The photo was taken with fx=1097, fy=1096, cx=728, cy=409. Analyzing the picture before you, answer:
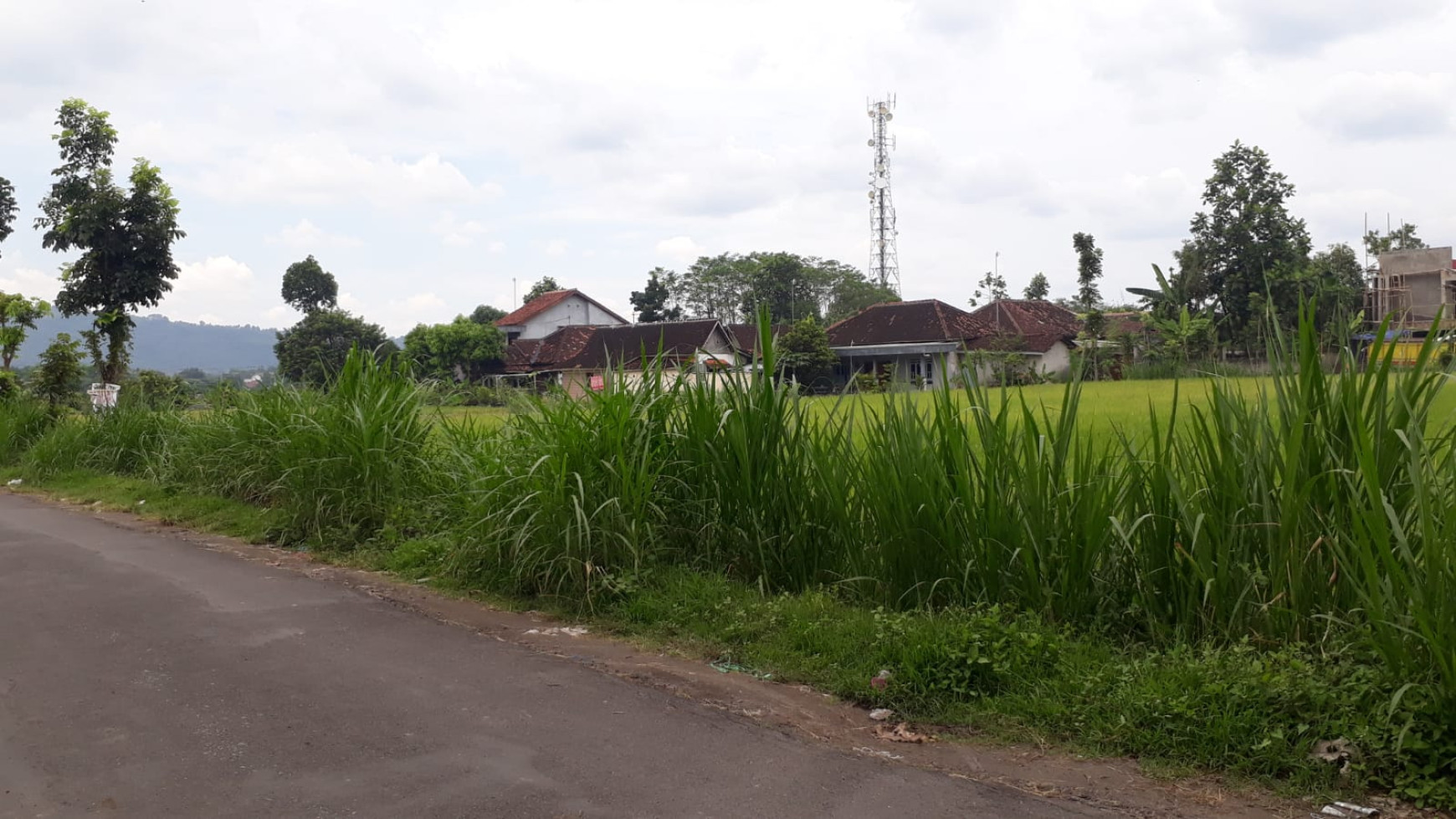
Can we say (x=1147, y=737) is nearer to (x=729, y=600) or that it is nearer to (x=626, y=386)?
(x=729, y=600)

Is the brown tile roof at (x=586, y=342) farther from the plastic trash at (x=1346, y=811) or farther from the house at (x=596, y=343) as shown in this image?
the plastic trash at (x=1346, y=811)

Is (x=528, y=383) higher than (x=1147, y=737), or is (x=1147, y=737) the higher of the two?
(x=528, y=383)

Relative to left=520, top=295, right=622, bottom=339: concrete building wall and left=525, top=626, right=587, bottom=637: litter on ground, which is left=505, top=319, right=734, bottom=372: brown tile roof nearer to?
left=520, top=295, right=622, bottom=339: concrete building wall

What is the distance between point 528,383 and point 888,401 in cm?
329

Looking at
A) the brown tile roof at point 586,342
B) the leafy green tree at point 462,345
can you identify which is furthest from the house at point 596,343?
the leafy green tree at point 462,345

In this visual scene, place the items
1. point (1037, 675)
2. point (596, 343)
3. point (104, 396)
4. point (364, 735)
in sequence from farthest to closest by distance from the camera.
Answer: point (596, 343) < point (104, 396) < point (1037, 675) < point (364, 735)

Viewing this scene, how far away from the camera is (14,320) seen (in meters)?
21.1

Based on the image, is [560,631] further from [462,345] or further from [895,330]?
[462,345]

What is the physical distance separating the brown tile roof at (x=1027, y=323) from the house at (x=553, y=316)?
25.2 metres

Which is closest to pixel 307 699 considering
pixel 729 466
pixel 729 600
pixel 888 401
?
pixel 729 600

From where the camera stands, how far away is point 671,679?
5.48m

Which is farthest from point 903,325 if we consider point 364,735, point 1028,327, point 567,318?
point 364,735

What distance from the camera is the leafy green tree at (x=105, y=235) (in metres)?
19.9

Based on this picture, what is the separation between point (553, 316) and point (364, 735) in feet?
198
